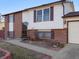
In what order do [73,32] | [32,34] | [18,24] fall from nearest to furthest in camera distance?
[73,32], [32,34], [18,24]

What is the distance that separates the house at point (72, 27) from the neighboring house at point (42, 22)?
0.63 metres

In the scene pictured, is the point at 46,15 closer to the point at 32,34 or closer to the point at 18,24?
the point at 32,34

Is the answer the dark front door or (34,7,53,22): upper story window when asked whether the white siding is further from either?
the dark front door

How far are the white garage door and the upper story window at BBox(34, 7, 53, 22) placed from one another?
354cm

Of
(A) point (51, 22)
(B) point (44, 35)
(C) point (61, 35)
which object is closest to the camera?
(C) point (61, 35)

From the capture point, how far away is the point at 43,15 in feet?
86.2

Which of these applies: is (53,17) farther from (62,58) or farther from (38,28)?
(62,58)

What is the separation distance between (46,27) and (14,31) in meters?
6.62

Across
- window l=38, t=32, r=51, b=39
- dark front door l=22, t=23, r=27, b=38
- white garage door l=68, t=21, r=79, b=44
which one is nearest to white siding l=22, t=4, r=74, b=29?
window l=38, t=32, r=51, b=39

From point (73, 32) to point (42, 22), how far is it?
539 centimetres

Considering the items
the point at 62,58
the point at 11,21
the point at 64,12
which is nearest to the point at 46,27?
the point at 64,12

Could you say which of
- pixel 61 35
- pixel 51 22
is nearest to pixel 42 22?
pixel 51 22

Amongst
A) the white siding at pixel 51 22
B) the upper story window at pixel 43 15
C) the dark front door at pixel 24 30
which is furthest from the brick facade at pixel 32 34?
the upper story window at pixel 43 15

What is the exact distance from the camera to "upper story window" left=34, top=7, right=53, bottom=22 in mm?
25353
